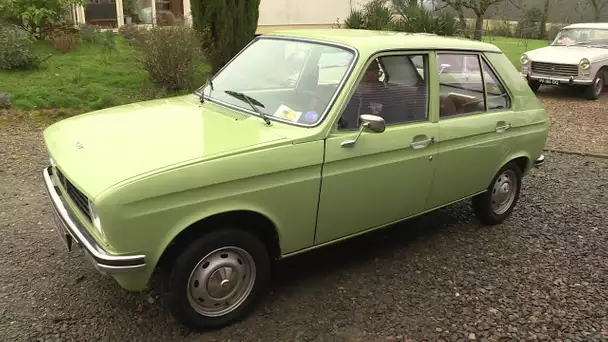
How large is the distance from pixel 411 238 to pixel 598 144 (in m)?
5.30

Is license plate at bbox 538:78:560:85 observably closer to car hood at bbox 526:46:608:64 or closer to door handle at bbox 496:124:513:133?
car hood at bbox 526:46:608:64

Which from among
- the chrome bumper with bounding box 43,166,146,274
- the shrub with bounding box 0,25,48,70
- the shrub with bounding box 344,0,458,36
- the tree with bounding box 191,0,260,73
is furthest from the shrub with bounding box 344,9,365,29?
the chrome bumper with bounding box 43,166,146,274

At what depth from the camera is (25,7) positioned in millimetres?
12164

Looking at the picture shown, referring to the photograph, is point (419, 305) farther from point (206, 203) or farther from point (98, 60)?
point (98, 60)

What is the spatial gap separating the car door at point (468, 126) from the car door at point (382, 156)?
0.54 feet

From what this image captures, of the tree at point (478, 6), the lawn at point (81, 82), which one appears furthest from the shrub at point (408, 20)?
the lawn at point (81, 82)

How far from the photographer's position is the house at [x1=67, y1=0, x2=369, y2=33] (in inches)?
636

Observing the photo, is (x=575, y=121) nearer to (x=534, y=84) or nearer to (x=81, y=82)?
(x=534, y=84)

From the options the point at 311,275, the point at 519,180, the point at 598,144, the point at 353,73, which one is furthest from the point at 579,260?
the point at 598,144

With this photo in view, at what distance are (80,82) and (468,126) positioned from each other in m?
8.02

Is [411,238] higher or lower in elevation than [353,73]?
lower

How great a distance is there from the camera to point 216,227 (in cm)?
305

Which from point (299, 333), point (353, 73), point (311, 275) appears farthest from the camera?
point (311, 275)

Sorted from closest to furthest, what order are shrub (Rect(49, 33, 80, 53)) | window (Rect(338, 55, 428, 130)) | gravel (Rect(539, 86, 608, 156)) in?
Result: window (Rect(338, 55, 428, 130)) → gravel (Rect(539, 86, 608, 156)) → shrub (Rect(49, 33, 80, 53))
